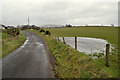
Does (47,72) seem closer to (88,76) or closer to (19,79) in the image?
(19,79)

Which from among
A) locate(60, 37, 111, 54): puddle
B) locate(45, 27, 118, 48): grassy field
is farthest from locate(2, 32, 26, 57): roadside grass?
locate(45, 27, 118, 48): grassy field

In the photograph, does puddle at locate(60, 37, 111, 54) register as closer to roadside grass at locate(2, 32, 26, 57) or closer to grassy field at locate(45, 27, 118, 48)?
grassy field at locate(45, 27, 118, 48)

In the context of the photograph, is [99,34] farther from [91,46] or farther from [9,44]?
[9,44]

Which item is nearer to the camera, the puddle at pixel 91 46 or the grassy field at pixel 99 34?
the puddle at pixel 91 46

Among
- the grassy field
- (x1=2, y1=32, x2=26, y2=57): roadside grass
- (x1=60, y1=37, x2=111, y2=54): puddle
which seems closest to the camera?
(x1=60, y1=37, x2=111, y2=54): puddle

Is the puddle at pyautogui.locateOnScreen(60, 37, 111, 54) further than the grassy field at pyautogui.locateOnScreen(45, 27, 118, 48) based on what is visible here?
No

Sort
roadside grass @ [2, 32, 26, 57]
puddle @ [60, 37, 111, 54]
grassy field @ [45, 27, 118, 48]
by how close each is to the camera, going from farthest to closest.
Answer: grassy field @ [45, 27, 118, 48]
roadside grass @ [2, 32, 26, 57]
puddle @ [60, 37, 111, 54]

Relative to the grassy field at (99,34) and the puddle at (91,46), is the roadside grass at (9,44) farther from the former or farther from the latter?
the grassy field at (99,34)

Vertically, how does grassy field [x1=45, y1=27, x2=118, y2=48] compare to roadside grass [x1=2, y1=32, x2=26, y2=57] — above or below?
above

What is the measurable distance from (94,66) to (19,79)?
449 centimetres

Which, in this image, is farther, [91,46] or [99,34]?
[99,34]

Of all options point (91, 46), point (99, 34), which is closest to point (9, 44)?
point (91, 46)

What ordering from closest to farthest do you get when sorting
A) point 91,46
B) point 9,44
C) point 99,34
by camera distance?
1. point 91,46
2. point 9,44
3. point 99,34

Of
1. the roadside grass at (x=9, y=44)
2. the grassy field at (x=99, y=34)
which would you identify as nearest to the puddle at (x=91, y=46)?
the grassy field at (x=99, y=34)
